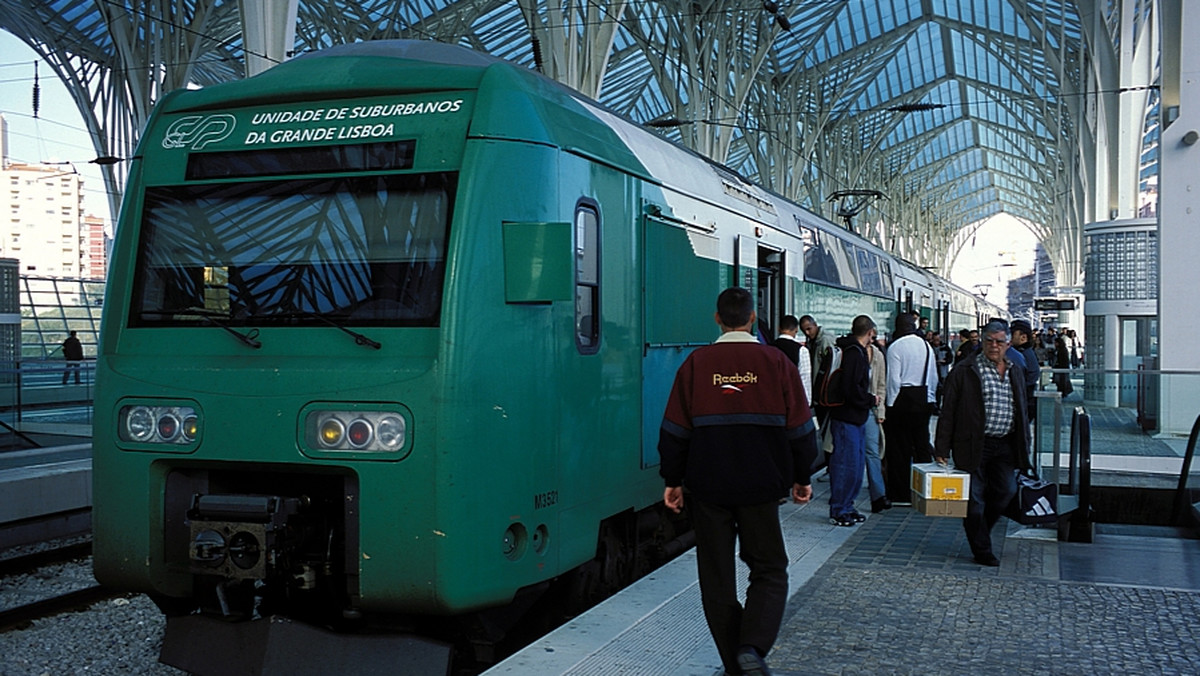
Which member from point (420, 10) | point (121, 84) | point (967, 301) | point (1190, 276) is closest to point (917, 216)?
point (967, 301)

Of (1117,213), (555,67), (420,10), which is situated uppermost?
(420,10)

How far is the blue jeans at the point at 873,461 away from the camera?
A: 983 cm

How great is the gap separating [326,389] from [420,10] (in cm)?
4022

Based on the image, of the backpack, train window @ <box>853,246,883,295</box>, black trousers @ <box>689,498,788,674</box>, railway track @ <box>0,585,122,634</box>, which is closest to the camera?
black trousers @ <box>689,498,788,674</box>

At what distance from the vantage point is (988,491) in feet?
25.8

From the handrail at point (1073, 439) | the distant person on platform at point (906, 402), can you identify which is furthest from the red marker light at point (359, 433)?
the handrail at point (1073, 439)

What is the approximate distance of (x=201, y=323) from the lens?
17.9 ft

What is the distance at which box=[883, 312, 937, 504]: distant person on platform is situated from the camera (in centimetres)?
1012

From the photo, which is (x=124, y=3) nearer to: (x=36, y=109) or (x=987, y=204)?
Answer: (x=36, y=109)

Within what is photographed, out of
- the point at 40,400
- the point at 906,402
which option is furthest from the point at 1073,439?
the point at 40,400

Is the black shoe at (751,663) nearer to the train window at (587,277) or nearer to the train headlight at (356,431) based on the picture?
the train headlight at (356,431)

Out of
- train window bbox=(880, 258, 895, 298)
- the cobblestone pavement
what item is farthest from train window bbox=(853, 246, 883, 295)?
the cobblestone pavement

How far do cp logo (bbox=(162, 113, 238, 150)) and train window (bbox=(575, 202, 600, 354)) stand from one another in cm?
182

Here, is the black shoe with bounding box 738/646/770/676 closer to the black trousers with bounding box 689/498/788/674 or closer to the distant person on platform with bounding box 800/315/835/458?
the black trousers with bounding box 689/498/788/674
